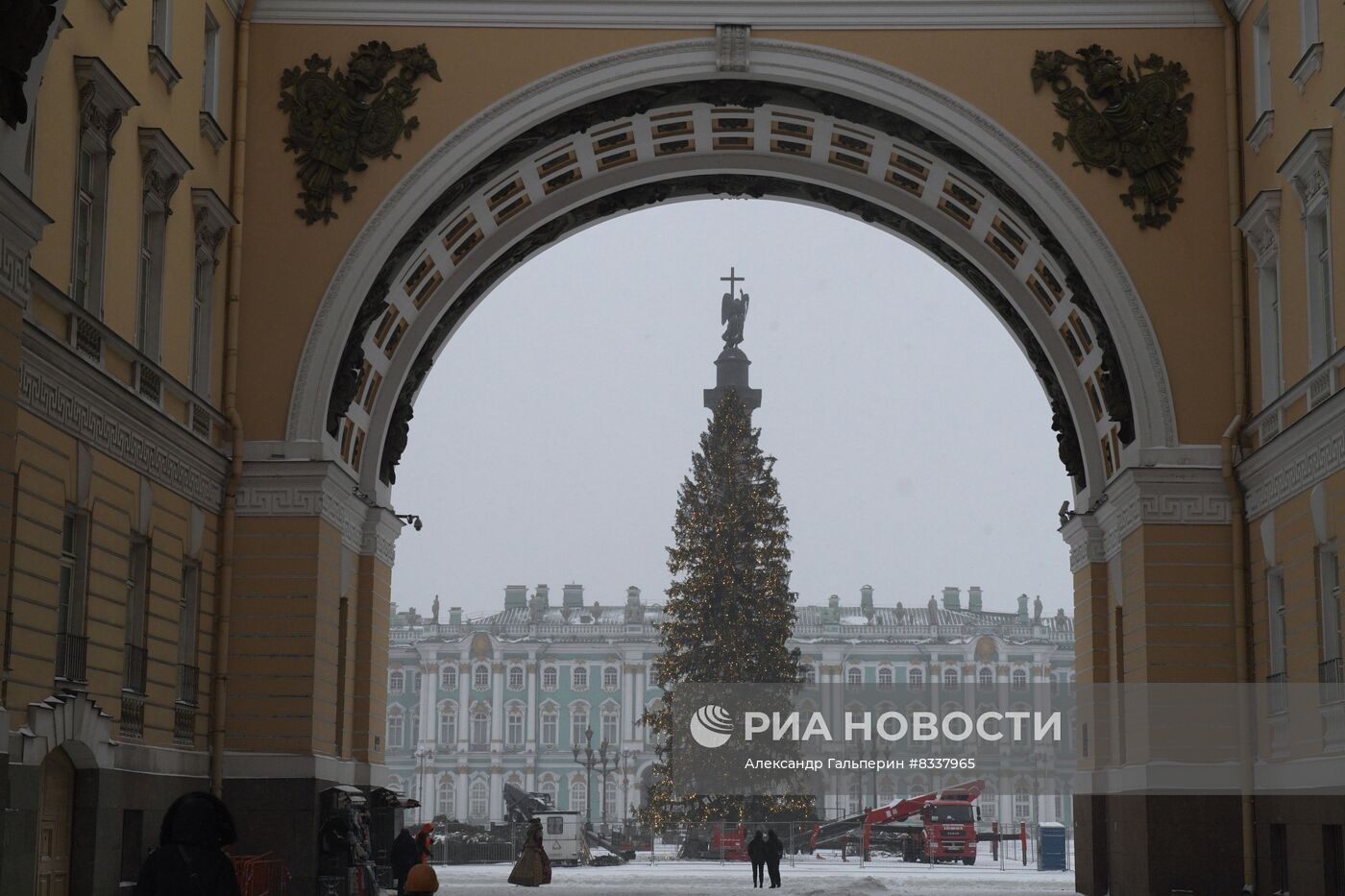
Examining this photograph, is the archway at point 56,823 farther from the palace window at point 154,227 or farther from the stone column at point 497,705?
the stone column at point 497,705

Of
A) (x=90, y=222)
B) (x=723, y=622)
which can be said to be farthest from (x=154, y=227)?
(x=723, y=622)

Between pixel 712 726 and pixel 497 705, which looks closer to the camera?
pixel 712 726

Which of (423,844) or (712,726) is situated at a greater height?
(712,726)

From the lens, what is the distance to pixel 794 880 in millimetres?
42750

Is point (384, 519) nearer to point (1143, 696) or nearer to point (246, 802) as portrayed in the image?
point (246, 802)

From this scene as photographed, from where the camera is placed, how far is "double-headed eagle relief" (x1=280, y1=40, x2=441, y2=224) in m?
26.8

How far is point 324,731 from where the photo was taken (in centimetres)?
2645

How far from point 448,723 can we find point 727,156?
101 meters

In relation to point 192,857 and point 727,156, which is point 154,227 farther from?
point 192,857

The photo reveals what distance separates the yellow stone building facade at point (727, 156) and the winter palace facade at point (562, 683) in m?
96.0

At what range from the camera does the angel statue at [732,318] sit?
9256 cm

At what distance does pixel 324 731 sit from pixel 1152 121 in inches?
571

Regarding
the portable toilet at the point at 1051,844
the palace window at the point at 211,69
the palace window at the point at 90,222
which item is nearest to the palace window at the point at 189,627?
the palace window at the point at 90,222

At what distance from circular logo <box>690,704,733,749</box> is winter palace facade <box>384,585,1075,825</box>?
61.0 meters
